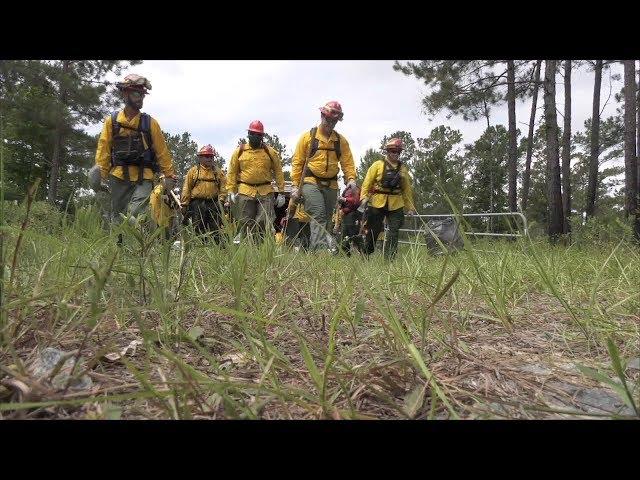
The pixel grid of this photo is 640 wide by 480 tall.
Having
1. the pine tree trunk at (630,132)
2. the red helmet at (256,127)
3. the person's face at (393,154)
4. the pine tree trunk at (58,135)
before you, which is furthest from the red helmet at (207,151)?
the pine tree trunk at (58,135)

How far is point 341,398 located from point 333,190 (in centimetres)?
511

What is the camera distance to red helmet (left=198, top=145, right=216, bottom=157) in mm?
7482

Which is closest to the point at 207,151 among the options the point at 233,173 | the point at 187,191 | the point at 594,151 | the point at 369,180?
the point at 187,191

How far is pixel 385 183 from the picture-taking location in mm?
6215

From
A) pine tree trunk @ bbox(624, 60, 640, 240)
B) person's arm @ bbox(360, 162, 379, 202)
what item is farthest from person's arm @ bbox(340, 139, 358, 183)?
pine tree trunk @ bbox(624, 60, 640, 240)

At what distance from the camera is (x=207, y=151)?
757 centimetres

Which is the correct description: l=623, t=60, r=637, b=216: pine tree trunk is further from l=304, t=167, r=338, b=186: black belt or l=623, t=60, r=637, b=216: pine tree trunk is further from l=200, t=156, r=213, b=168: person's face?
l=200, t=156, r=213, b=168: person's face

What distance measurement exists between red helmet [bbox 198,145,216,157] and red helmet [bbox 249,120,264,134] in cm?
162

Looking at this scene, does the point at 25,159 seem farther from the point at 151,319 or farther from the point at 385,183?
the point at 151,319

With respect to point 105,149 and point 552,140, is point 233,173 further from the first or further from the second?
point 552,140

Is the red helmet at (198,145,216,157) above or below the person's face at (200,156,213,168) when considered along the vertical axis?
above

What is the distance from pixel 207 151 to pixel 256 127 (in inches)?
70.7

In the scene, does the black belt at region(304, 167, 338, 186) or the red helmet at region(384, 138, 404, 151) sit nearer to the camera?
the black belt at region(304, 167, 338, 186)
